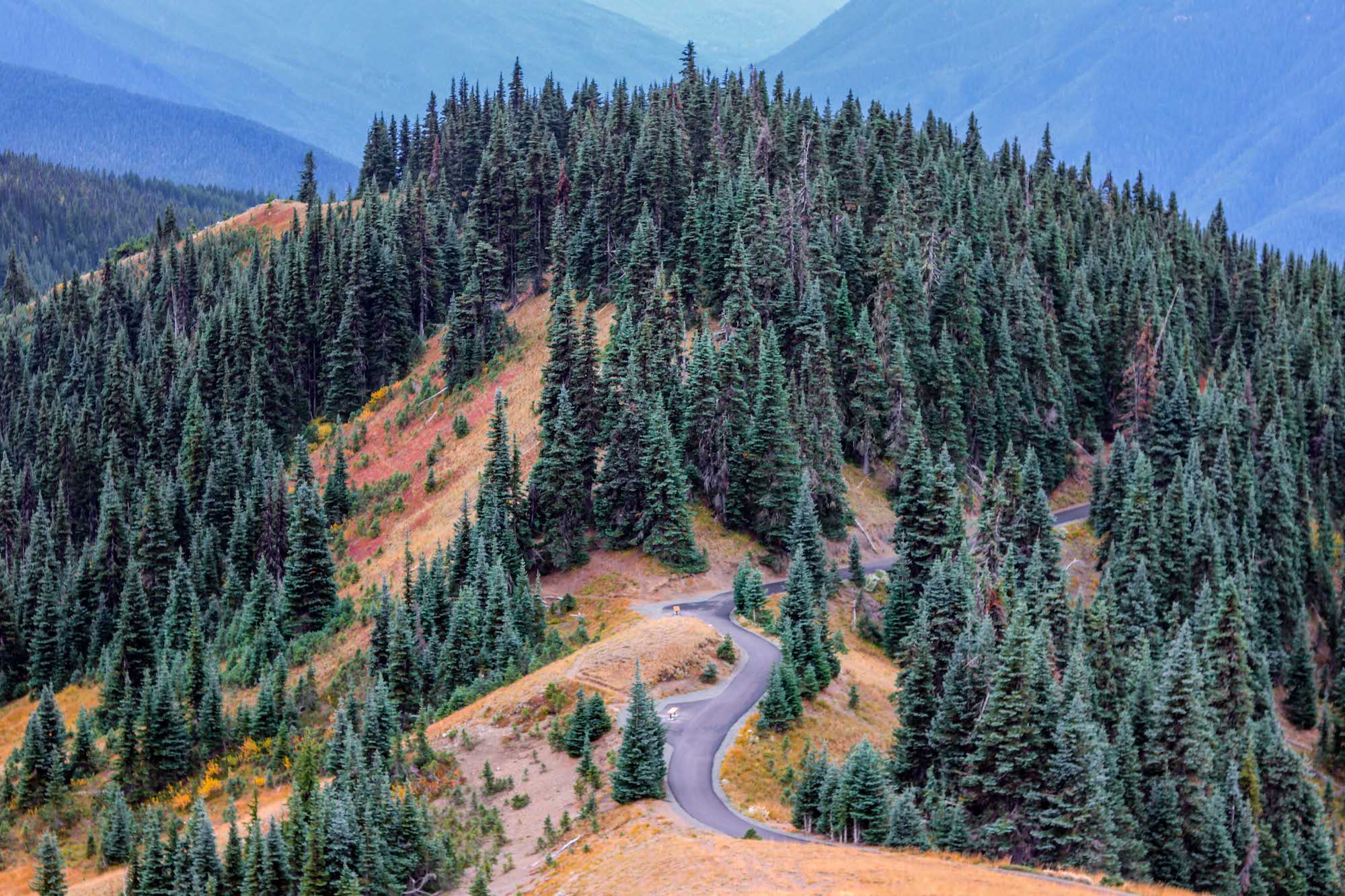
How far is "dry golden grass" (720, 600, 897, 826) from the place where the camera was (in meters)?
45.1

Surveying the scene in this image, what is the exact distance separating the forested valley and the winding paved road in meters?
1.76

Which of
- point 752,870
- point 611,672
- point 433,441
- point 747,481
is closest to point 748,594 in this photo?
point 611,672

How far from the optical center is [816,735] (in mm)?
51562

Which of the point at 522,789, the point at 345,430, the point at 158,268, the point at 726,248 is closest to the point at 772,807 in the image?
the point at 522,789

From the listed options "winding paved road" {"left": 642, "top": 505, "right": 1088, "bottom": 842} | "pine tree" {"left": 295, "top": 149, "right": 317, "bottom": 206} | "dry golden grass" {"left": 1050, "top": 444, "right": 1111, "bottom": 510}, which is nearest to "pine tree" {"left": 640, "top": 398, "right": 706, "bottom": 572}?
"winding paved road" {"left": 642, "top": 505, "right": 1088, "bottom": 842}

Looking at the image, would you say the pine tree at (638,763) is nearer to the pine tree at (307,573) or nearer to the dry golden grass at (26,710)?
the pine tree at (307,573)

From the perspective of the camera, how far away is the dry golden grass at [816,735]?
45.1 meters

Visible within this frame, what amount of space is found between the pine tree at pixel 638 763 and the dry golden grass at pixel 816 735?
2.81 metres

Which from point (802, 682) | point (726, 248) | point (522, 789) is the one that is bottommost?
point (522, 789)

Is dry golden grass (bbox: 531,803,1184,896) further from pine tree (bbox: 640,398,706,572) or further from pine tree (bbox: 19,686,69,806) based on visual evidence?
pine tree (bbox: 19,686,69,806)

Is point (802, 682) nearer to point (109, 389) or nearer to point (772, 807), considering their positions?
point (772, 807)

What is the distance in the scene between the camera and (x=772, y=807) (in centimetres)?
4444

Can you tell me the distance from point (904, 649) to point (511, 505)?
2303 cm

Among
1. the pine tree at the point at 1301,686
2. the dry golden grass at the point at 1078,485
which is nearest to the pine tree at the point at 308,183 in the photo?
the dry golden grass at the point at 1078,485
